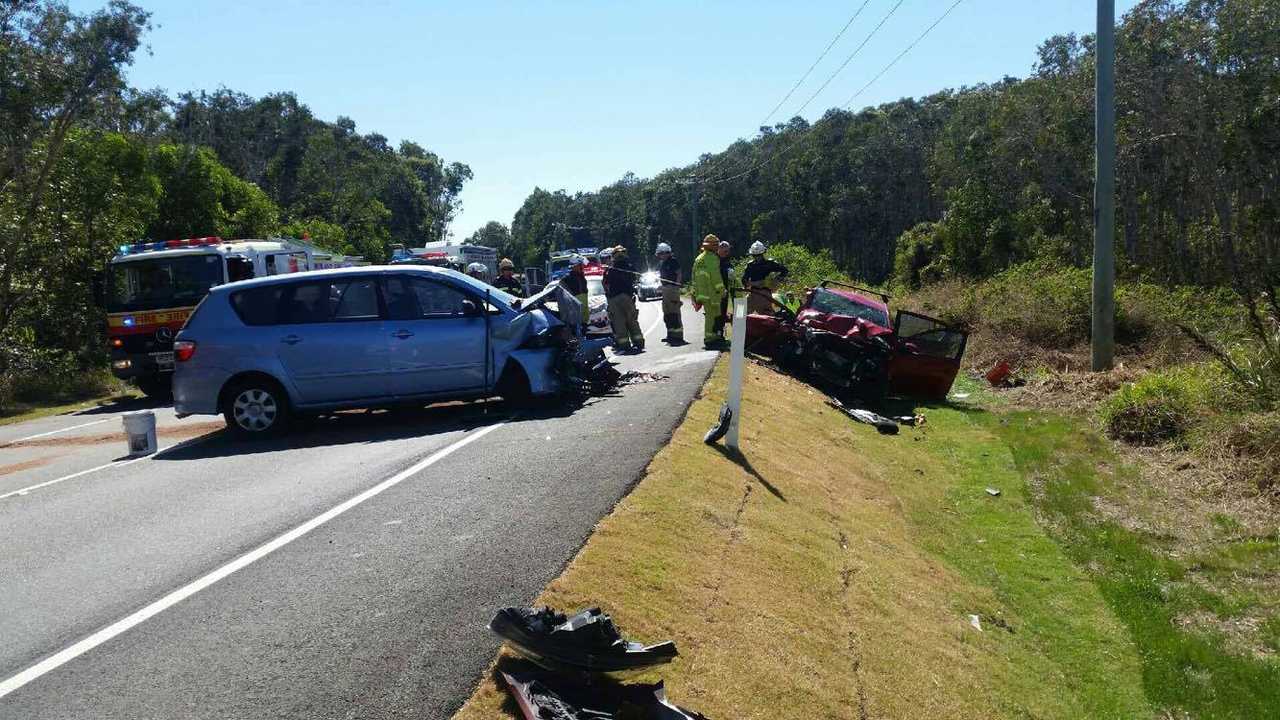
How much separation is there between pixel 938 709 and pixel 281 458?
22.9 ft

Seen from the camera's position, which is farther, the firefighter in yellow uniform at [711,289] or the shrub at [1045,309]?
the shrub at [1045,309]

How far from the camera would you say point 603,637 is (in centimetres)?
423

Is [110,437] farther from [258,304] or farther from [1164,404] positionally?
[1164,404]

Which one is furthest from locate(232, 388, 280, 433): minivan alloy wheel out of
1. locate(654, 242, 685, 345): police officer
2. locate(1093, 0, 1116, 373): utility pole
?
locate(1093, 0, 1116, 373): utility pole

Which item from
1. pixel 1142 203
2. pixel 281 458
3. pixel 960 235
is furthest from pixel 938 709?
pixel 960 235

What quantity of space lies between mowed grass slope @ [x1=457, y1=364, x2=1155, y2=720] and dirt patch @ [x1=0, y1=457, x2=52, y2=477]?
25.2 feet

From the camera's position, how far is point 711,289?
52.7 ft

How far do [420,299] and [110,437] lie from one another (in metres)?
5.84

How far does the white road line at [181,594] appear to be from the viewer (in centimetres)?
466

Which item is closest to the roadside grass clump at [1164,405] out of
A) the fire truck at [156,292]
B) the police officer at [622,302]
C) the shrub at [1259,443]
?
the shrub at [1259,443]

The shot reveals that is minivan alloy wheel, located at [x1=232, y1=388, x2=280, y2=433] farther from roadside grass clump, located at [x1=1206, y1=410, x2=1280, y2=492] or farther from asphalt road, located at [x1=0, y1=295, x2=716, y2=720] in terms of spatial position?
roadside grass clump, located at [x1=1206, y1=410, x2=1280, y2=492]

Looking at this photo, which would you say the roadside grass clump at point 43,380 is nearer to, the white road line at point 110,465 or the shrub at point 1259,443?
the white road line at point 110,465

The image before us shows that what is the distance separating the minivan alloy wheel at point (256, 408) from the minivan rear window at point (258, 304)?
0.79 m

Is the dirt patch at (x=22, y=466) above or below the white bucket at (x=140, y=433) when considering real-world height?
below
